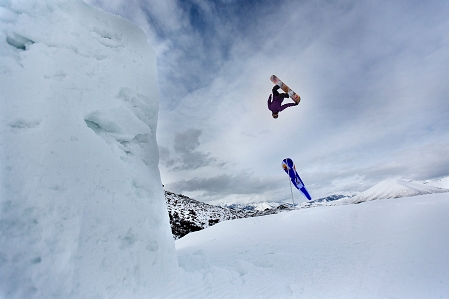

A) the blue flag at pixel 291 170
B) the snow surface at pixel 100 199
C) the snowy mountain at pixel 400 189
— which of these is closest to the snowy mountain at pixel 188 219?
the blue flag at pixel 291 170

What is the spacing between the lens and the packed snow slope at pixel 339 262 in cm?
546

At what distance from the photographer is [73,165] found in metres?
4.53

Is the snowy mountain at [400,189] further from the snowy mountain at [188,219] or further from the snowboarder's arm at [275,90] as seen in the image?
the snowy mountain at [188,219]

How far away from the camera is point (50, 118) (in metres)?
4.46

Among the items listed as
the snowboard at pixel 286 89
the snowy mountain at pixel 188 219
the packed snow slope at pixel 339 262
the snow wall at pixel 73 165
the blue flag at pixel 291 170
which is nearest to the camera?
the snow wall at pixel 73 165

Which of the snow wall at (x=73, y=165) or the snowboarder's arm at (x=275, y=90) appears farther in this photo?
the snowboarder's arm at (x=275, y=90)

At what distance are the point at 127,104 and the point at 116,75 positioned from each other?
0.83 meters

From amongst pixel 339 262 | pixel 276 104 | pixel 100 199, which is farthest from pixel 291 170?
pixel 100 199

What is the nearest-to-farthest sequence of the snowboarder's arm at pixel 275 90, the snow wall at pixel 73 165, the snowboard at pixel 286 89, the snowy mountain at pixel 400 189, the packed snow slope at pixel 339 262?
1. the snow wall at pixel 73 165
2. the packed snow slope at pixel 339 262
3. the snowboard at pixel 286 89
4. the snowboarder's arm at pixel 275 90
5. the snowy mountain at pixel 400 189

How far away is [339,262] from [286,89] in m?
10.7

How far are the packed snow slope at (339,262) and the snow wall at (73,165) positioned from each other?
1802 mm

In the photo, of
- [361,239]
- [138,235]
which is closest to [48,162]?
[138,235]

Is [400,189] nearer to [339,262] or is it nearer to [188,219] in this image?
[339,262]

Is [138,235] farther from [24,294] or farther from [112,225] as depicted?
[24,294]
